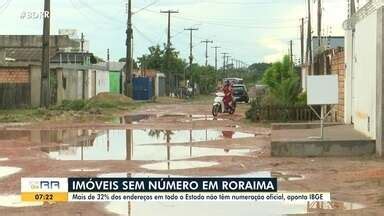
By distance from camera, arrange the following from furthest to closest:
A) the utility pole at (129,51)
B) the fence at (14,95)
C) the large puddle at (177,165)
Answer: the utility pole at (129,51), the fence at (14,95), the large puddle at (177,165)

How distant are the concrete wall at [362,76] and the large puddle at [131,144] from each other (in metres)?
3.13

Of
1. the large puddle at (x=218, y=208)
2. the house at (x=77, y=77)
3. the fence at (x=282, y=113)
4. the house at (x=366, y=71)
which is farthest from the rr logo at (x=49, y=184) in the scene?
the house at (x=77, y=77)

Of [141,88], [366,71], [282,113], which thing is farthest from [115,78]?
[366,71]

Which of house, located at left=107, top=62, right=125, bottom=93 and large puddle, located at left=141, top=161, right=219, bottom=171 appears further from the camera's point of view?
house, located at left=107, top=62, right=125, bottom=93

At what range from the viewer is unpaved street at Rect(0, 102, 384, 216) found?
32.0 feet

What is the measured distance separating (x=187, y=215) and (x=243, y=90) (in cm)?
5036

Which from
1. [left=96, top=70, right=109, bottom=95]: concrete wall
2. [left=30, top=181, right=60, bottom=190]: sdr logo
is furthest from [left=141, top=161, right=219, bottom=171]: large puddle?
[left=96, top=70, right=109, bottom=95]: concrete wall

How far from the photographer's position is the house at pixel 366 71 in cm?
1572

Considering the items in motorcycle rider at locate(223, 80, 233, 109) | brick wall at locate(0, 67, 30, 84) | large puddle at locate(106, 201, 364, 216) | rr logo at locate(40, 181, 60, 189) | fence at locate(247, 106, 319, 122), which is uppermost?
brick wall at locate(0, 67, 30, 84)

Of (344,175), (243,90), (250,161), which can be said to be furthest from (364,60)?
(243,90)

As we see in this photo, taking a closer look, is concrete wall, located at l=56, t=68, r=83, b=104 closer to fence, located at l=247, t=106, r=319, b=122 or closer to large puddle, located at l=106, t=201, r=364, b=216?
fence, located at l=247, t=106, r=319, b=122

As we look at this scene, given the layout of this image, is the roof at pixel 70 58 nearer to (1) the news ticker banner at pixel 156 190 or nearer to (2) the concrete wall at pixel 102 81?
(2) the concrete wall at pixel 102 81

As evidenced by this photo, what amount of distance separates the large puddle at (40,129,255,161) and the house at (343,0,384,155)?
3200 millimetres

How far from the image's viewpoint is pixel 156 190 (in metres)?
8.94
